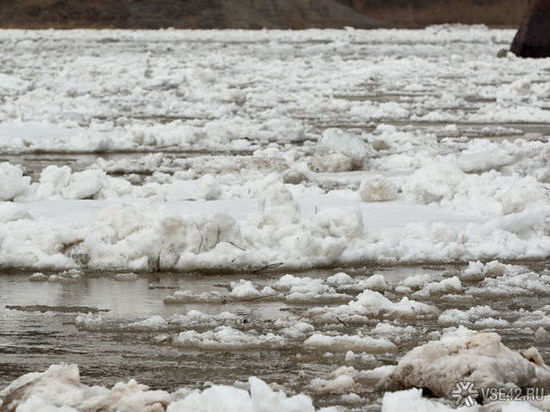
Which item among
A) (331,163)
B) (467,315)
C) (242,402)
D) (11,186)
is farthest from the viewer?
(331,163)

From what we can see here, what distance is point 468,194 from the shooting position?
8102 mm

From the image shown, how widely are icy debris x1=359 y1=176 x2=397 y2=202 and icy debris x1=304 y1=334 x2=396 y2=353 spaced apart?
137 inches

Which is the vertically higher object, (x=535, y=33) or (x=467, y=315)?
(x=535, y=33)

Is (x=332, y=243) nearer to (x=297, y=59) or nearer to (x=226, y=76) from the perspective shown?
(x=226, y=76)

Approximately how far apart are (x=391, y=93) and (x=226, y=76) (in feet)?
15.6

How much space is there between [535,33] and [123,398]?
28.1 metres

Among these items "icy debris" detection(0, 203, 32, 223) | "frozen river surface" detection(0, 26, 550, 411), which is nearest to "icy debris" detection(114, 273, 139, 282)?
"frozen river surface" detection(0, 26, 550, 411)

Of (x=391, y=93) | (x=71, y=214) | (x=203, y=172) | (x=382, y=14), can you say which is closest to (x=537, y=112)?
(x=391, y=93)

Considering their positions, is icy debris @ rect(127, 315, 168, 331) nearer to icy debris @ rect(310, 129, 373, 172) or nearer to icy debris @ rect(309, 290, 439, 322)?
icy debris @ rect(309, 290, 439, 322)

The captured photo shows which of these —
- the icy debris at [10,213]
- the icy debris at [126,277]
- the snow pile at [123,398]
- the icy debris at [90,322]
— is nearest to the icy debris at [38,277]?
the icy debris at [126,277]

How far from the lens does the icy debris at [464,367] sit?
168 inches

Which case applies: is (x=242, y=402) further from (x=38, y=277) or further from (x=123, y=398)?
(x=38, y=277)

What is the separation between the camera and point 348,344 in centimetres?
493

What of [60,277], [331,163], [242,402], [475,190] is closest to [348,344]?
[242,402]
